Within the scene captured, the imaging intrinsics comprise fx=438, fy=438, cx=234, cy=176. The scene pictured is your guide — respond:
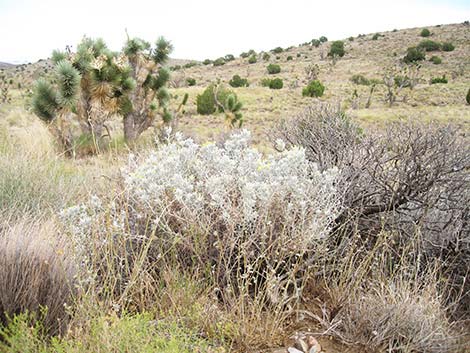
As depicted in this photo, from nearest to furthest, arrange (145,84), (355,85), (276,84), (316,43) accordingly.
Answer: (145,84), (276,84), (355,85), (316,43)

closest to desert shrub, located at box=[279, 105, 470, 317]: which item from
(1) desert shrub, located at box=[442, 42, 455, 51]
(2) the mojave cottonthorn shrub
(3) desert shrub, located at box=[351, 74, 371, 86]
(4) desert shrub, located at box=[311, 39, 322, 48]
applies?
(2) the mojave cottonthorn shrub

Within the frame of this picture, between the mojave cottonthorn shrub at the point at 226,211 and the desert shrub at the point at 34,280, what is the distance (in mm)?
292

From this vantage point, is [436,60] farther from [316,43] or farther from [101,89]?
[101,89]

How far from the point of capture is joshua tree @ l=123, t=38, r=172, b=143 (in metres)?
14.4

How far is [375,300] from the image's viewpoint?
3.46 metres

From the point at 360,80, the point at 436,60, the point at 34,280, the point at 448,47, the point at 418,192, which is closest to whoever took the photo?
the point at 34,280

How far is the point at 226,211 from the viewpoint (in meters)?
3.51

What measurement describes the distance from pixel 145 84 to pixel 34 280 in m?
12.8

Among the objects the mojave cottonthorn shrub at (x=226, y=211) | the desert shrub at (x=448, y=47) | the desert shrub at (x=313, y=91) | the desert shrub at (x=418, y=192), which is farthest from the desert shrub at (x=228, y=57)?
the mojave cottonthorn shrub at (x=226, y=211)

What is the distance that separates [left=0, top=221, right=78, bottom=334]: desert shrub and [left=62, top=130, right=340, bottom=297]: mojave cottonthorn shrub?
0.29 metres

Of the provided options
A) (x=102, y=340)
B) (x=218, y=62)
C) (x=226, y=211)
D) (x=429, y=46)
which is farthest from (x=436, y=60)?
(x=102, y=340)

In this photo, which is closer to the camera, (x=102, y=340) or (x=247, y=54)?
(x=102, y=340)

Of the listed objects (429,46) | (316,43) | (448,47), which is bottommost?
(448,47)

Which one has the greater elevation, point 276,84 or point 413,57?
point 413,57
